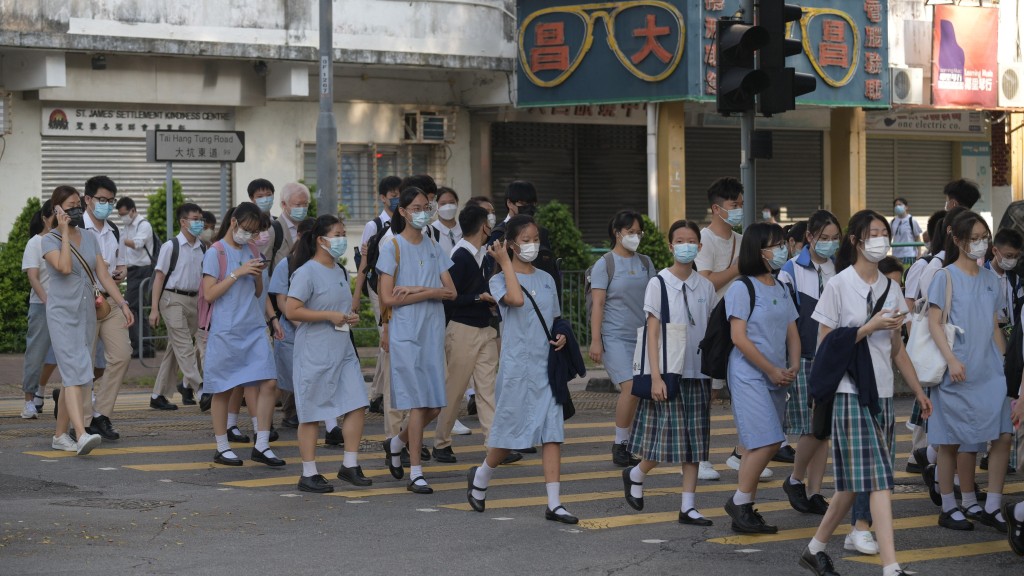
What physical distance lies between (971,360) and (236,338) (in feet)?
16.2

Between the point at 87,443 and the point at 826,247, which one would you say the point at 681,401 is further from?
the point at 87,443

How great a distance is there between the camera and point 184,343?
1470 cm

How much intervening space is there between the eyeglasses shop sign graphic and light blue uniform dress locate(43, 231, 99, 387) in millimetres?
13520

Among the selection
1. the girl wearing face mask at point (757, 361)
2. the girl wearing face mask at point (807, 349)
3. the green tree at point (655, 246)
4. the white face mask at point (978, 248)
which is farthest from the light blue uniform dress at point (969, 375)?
the green tree at point (655, 246)

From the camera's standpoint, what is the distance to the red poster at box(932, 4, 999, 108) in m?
29.5

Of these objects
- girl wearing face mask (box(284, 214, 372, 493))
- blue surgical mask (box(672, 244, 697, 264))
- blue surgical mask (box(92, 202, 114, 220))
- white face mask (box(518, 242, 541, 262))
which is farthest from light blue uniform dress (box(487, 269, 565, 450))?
blue surgical mask (box(92, 202, 114, 220))

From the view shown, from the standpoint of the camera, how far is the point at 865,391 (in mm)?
7723

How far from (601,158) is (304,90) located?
7182 millimetres

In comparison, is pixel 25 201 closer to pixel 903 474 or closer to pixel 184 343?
pixel 184 343

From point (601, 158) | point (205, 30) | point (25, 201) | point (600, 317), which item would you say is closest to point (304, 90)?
point (205, 30)

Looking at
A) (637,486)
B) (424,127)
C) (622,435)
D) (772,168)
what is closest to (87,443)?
(622,435)

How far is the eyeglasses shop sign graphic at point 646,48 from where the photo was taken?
24625 millimetres

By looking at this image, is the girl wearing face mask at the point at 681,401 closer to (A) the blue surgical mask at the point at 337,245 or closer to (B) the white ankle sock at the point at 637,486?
(B) the white ankle sock at the point at 637,486

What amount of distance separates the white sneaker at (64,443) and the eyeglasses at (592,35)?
14571 mm
